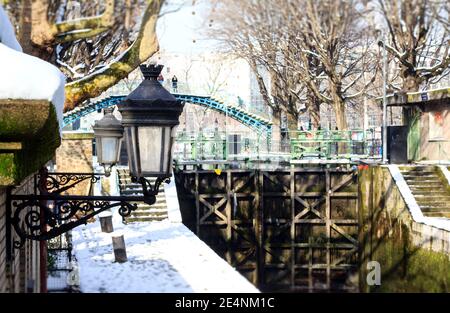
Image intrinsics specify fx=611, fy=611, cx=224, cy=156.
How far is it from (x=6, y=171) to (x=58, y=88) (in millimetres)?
426

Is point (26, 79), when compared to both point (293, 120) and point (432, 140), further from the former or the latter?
point (293, 120)

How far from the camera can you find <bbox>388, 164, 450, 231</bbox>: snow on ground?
47.7 ft

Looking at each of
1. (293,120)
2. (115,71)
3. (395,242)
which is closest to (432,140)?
(395,242)

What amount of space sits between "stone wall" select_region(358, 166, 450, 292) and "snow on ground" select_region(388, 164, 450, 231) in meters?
0.13

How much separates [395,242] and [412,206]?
1349 millimetres

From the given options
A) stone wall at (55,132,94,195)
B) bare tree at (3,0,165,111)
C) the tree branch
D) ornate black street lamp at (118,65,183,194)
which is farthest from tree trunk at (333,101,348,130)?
ornate black street lamp at (118,65,183,194)

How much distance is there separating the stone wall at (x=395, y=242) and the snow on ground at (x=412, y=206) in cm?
13

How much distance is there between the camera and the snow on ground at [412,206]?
1455 cm

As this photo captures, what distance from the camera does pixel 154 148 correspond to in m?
3.96

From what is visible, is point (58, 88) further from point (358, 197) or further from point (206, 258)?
point (358, 197)

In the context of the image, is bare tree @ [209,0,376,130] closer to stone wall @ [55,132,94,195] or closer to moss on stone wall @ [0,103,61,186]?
stone wall @ [55,132,94,195]

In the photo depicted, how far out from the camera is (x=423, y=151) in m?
21.8

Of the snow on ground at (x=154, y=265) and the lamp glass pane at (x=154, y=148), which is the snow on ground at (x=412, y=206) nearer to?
the snow on ground at (x=154, y=265)
